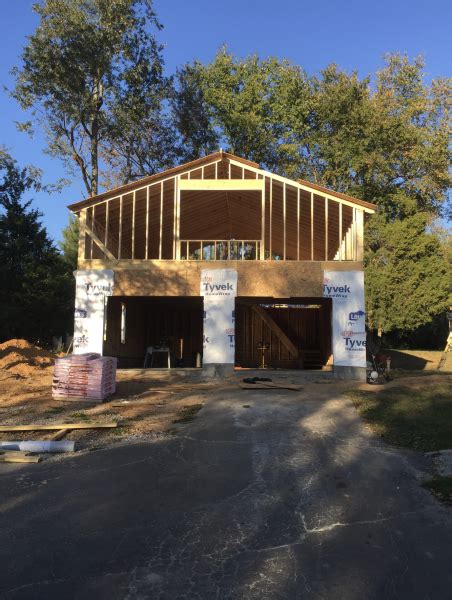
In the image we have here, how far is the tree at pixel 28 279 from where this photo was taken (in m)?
26.0

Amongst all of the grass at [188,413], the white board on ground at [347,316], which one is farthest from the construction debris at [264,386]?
the white board on ground at [347,316]

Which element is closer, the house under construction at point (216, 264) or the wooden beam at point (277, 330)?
the house under construction at point (216, 264)

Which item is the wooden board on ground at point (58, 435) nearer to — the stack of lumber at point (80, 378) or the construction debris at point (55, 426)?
the construction debris at point (55, 426)

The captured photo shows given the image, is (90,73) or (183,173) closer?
(183,173)

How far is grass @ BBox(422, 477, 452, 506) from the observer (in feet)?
17.3

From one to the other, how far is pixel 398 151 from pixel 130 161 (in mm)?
19650

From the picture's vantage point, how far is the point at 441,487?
5.55 m

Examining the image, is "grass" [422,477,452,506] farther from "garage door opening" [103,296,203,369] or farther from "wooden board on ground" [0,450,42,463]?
"garage door opening" [103,296,203,369]

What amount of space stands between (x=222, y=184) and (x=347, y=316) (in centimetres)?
621

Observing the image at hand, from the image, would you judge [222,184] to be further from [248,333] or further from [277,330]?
[248,333]

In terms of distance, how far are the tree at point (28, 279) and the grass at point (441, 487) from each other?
23721mm

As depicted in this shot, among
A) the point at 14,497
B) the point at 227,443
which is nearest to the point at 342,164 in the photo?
the point at 227,443

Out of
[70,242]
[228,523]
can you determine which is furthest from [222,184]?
[70,242]

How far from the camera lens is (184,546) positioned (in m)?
4.26
